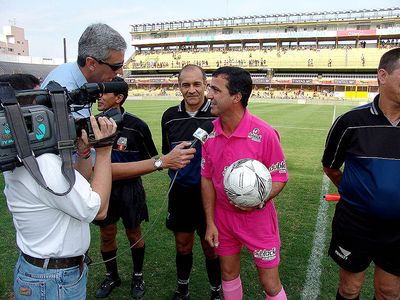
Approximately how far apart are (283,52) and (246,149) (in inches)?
2371

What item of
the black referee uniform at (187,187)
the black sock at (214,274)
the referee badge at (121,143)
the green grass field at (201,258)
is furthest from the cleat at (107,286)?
the referee badge at (121,143)

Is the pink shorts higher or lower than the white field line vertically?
higher

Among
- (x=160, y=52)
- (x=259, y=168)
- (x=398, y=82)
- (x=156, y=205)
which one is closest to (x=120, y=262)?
(x=156, y=205)

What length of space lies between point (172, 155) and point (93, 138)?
107 centimetres

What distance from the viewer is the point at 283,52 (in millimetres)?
59062

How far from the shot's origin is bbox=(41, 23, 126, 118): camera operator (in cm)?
227

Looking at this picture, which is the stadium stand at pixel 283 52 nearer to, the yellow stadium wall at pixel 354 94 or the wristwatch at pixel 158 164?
the yellow stadium wall at pixel 354 94

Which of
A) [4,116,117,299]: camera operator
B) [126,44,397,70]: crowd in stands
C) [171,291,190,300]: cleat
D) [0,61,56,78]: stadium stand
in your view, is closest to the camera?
[4,116,117,299]: camera operator

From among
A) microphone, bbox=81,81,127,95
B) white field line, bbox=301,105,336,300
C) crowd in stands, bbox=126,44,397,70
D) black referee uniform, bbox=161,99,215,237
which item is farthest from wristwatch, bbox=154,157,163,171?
crowd in stands, bbox=126,44,397,70

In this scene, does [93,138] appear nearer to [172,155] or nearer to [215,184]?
[172,155]

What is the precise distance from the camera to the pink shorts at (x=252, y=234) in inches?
106

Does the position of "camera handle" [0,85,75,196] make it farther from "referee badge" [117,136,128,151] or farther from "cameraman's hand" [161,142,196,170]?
"referee badge" [117,136,128,151]

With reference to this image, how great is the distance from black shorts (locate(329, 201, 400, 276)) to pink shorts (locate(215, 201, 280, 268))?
0.56 meters

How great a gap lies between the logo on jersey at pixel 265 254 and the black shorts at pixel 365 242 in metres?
0.61
